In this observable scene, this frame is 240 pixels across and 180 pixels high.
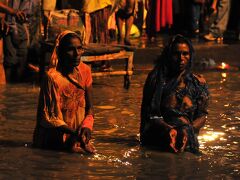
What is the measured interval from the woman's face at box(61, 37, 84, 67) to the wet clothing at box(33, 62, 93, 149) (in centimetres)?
16

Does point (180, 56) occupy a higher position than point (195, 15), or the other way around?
point (180, 56)

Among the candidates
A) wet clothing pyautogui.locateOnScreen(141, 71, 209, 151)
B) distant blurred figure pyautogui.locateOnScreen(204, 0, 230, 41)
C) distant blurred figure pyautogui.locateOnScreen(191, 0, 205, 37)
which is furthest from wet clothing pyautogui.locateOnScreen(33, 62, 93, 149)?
distant blurred figure pyautogui.locateOnScreen(204, 0, 230, 41)

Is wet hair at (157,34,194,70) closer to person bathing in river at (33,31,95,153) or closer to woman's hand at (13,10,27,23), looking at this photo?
person bathing in river at (33,31,95,153)

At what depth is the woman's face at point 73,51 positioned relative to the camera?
350 inches

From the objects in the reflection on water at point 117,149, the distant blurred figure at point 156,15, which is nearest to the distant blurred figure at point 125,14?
the distant blurred figure at point 156,15

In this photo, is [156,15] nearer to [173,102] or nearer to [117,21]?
[117,21]

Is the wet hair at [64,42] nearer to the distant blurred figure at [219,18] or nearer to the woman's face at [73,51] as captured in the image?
the woman's face at [73,51]

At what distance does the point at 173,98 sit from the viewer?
9.21m

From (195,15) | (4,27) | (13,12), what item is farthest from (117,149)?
(195,15)

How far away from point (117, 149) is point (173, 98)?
71 cm

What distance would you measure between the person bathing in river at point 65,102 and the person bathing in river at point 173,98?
0.59m

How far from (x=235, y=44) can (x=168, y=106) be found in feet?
30.4

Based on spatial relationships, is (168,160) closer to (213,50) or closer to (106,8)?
(106,8)

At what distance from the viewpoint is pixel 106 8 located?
1511 centimetres
